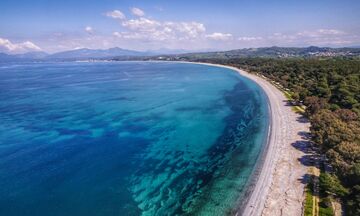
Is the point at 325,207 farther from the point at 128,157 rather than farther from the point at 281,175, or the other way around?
the point at 128,157

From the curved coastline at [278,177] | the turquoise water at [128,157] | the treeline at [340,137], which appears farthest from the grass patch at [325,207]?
the turquoise water at [128,157]

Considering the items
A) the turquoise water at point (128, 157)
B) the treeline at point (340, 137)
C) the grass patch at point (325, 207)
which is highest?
the treeline at point (340, 137)

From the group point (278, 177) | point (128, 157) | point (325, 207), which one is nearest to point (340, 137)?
point (278, 177)

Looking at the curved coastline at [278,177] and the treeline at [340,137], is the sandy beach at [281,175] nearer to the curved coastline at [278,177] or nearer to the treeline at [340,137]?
the curved coastline at [278,177]

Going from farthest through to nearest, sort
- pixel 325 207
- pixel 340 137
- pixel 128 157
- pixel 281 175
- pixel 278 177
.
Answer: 1. pixel 128 157
2. pixel 340 137
3. pixel 281 175
4. pixel 278 177
5. pixel 325 207

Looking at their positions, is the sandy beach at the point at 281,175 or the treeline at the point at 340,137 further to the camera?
the sandy beach at the point at 281,175

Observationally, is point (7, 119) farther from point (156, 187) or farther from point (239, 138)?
point (239, 138)

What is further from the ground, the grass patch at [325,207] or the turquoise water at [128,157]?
the grass patch at [325,207]

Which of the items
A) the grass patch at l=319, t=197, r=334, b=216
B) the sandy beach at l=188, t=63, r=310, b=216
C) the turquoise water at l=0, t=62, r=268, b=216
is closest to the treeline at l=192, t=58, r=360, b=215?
the grass patch at l=319, t=197, r=334, b=216

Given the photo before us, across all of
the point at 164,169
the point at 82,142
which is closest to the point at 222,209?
the point at 164,169
